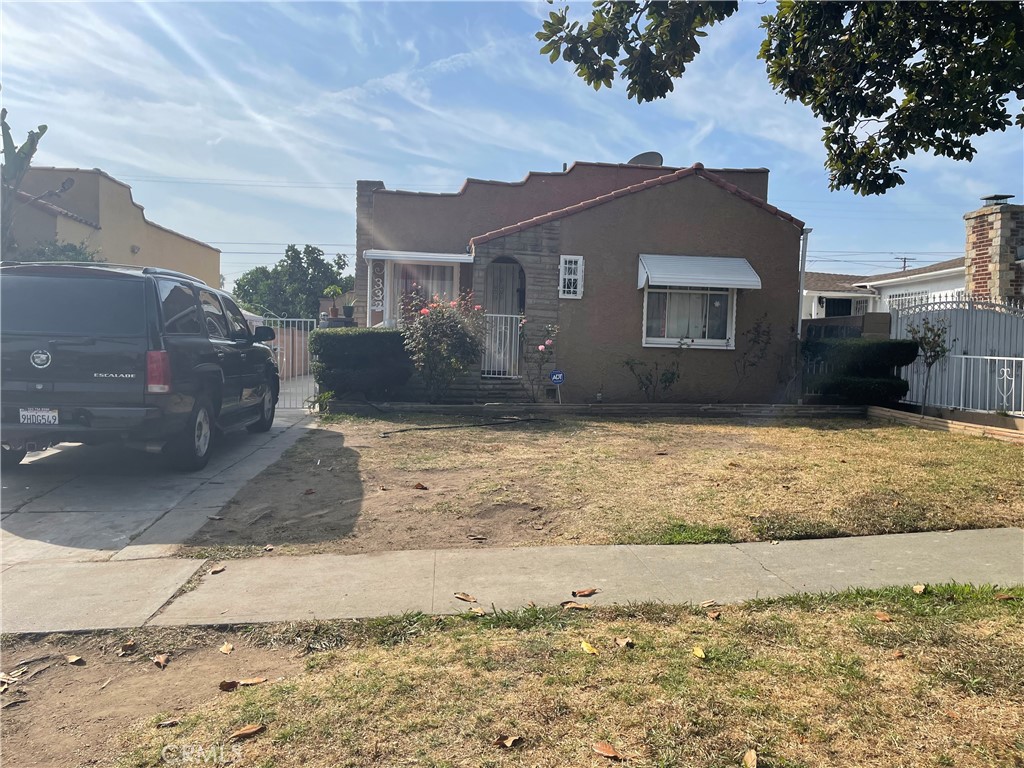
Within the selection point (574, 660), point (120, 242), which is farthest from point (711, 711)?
point (120, 242)

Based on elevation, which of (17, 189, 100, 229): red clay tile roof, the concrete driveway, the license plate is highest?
(17, 189, 100, 229): red clay tile roof

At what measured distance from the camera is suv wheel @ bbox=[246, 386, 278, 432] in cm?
1048

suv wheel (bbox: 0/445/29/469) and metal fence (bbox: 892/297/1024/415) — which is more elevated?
metal fence (bbox: 892/297/1024/415)

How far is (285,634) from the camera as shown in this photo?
387 cm

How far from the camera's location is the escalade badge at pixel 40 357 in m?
6.47

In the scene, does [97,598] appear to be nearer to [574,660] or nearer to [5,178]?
[574,660]

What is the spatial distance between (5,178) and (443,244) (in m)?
9.79

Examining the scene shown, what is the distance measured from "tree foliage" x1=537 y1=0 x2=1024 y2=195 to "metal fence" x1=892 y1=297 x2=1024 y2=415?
5316 mm

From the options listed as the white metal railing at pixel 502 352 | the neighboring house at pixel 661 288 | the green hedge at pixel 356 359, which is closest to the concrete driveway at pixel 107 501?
the green hedge at pixel 356 359

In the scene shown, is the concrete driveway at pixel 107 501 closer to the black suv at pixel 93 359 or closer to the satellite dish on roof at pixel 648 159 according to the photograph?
the black suv at pixel 93 359

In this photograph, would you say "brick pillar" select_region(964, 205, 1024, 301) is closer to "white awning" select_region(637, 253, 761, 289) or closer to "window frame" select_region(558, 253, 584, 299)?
"white awning" select_region(637, 253, 761, 289)

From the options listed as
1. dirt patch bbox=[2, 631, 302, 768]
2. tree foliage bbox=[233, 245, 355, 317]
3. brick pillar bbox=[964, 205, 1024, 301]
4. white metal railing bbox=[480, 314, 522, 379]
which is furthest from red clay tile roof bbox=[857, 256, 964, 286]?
tree foliage bbox=[233, 245, 355, 317]

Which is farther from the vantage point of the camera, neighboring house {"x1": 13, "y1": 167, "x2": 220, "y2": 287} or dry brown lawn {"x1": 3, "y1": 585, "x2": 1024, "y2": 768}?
neighboring house {"x1": 13, "y1": 167, "x2": 220, "y2": 287}

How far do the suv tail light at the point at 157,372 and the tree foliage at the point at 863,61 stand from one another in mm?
4418
